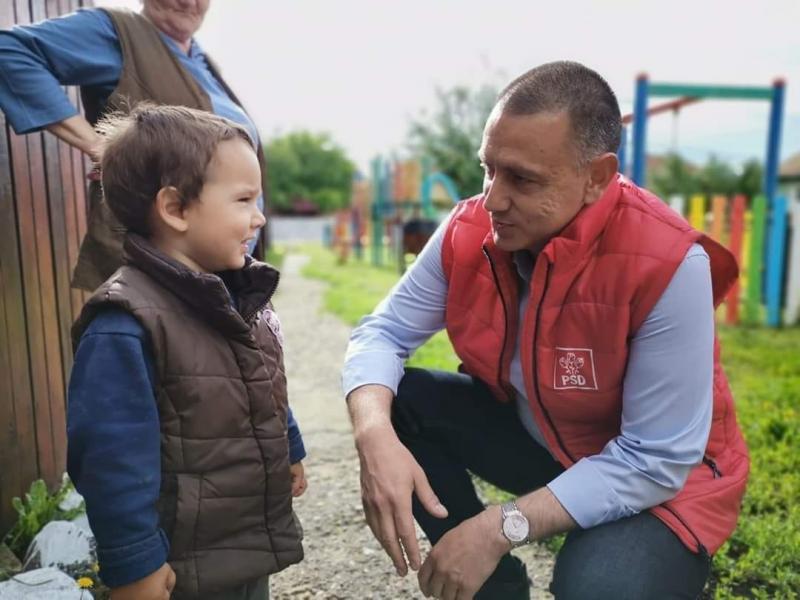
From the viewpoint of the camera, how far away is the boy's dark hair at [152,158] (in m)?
1.32

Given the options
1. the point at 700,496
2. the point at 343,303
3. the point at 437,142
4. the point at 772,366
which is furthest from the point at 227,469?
the point at 437,142

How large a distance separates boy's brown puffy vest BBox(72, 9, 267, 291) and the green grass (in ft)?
5.38

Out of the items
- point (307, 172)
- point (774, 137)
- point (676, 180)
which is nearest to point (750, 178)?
point (676, 180)

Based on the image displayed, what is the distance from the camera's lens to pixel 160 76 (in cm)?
201

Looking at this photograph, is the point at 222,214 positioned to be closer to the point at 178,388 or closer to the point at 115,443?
the point at 178,388

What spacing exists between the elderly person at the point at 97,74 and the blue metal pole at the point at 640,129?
4944 mm

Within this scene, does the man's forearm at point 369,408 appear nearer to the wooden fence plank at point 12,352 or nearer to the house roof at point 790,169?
the wooden fence plank at point 12,352

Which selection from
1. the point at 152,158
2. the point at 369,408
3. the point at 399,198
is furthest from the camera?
the point at 399,198

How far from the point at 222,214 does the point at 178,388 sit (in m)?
0.35

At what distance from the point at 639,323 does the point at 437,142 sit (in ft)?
74.7

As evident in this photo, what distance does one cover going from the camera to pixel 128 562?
122 centimetres

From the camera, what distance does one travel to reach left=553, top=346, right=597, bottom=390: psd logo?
1521mm

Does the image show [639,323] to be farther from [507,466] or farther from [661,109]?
[661,109]

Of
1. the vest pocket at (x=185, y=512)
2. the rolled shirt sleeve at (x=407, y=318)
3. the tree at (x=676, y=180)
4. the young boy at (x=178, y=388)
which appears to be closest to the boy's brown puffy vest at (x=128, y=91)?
the young boy at (x=178, y=388)
